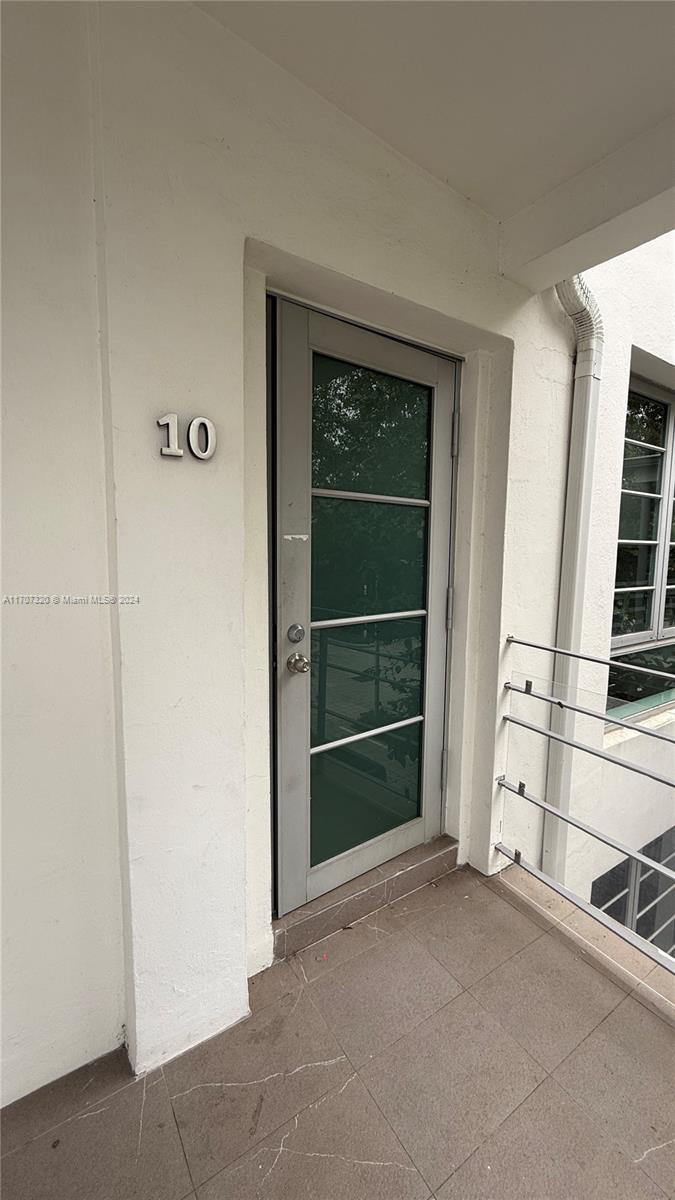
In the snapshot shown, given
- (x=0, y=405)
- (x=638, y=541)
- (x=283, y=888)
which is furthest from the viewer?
(x=638, y=541)

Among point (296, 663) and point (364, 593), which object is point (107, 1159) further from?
point (364, 593)

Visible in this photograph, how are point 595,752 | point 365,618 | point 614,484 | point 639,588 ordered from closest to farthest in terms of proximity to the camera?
point 595,752
point 365,618
point 614,484
point 639,588

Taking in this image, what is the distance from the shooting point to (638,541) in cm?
299

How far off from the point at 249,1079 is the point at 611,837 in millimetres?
2215

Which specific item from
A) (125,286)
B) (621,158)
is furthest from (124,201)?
(621,158)

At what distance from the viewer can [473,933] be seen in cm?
172

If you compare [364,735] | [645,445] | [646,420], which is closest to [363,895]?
[364,735]

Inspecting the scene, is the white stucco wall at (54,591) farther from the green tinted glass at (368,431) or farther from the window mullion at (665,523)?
the window mullion at (665,523)

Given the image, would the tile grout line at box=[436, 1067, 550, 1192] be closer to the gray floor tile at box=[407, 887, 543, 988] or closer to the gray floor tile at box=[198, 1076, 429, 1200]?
the gray floor tile at box=[198, 1076, 429, 1200]

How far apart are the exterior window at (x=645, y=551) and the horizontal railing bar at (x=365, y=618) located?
1.50 meters

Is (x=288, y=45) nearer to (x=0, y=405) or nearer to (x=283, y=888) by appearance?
(x=0, y=405)

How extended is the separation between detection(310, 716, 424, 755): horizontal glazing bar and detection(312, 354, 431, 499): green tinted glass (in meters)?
0.89

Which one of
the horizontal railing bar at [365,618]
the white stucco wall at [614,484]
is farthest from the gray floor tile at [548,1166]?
the white stucco wall at [614,484]

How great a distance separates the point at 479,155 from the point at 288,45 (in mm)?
618
